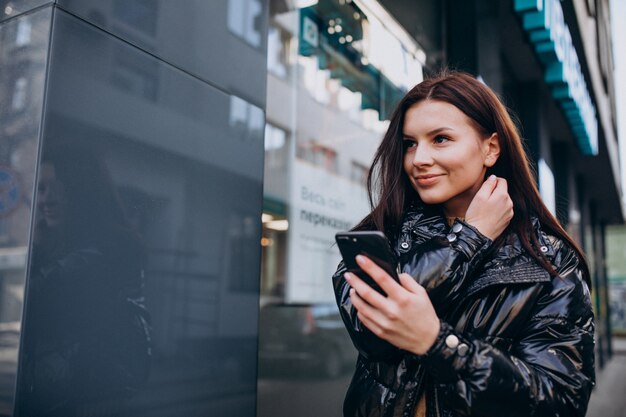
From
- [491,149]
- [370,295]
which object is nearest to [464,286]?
[370,295]

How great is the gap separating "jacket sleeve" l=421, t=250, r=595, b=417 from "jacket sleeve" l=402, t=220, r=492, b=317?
13 centimetres

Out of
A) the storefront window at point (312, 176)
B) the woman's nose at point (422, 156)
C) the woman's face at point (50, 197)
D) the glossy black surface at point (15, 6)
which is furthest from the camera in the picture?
the storefront window at point (312, 176)

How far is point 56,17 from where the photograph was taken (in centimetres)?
175

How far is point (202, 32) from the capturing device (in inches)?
92.7

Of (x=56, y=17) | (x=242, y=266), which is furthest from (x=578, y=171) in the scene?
(x=56, y=17)

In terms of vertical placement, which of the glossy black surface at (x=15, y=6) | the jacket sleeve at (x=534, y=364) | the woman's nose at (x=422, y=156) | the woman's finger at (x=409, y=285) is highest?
the glossy black surface at (x=15, y=6)

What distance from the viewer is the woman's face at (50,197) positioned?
1674 mm

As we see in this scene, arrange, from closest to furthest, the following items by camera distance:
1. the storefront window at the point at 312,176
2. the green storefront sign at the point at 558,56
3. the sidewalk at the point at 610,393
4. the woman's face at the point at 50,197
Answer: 1. the woman's face at the point at 50,197
2. the storefront window at the point at 312,176
3. the green storefront sign at the point at 558,56
4. the sidewalk at the point at 610,393

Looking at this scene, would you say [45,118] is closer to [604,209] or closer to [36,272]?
[36,272]

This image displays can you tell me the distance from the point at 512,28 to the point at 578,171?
7.89 m

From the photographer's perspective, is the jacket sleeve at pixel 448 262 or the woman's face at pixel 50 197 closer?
the jacket sleeve at pixel 448 262

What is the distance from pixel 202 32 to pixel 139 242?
0.91 metres

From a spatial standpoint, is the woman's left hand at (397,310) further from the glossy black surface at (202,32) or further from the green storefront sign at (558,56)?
the green storefront sign at (558,56)

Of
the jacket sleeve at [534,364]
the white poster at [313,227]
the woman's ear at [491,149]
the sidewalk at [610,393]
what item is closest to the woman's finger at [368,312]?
the jacket sleeve at [534,364]
